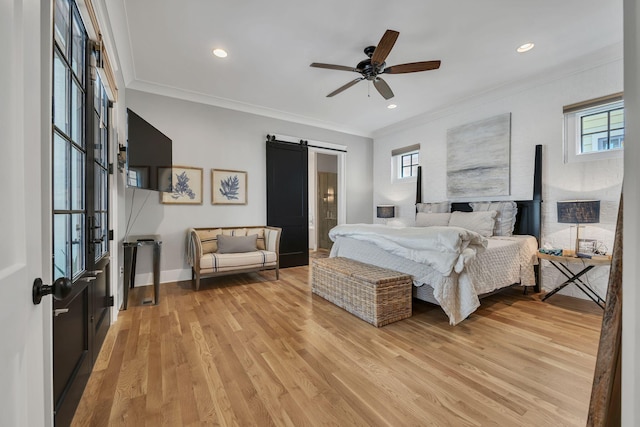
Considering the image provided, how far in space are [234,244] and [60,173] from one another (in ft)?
8.64

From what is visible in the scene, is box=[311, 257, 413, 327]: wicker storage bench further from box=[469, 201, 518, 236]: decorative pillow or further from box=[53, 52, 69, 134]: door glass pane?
box=[53, 52, 69, 134]: door glass pane

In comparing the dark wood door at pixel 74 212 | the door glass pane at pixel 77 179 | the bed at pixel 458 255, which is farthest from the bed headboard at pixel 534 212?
the door glass pane at pixel 77 179

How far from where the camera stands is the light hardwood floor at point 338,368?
4.62 feet

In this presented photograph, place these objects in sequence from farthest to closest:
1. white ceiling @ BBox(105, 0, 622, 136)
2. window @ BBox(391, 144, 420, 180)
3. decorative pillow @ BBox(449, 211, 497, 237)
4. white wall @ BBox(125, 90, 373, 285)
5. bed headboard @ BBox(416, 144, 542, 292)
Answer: window @ BBox(391, 144, 420, 180) < white wall @ BBox(125, 90, 373, 285) < decorative pillow @ BBox(449, 211, 497, 237) < bed headboard @ BBox(416, 144, 542, 292) < white ceiling @ BBox(105, 0, 622, 136)

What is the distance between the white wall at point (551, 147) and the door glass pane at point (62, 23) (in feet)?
15.4

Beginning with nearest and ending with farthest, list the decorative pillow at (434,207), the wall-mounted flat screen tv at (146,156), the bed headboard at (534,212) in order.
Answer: the wall-mounted flat screen tv at (146,156)
the bed headboard at (534,212)
the decorative pillow at (434,207)

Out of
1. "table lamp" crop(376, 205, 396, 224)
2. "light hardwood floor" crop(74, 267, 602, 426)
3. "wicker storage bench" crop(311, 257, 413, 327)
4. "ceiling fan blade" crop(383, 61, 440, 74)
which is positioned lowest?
"light hardwood floor" crop(74, 267, 602, 426)

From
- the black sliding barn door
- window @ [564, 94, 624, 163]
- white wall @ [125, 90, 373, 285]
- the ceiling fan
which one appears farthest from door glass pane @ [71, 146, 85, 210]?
window @ [564, 94, 624, 163]

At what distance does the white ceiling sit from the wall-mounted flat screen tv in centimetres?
85

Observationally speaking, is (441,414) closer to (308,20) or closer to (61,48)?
(61,48)

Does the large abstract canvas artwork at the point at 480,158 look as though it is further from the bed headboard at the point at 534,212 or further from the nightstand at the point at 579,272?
the nightstand at the point at 579,272

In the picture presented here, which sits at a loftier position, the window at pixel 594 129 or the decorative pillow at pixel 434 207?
the window at pixel 594 129

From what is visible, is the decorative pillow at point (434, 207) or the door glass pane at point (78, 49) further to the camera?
the decorative pillow at point (434, 207)

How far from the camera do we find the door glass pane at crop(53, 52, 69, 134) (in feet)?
4.04
